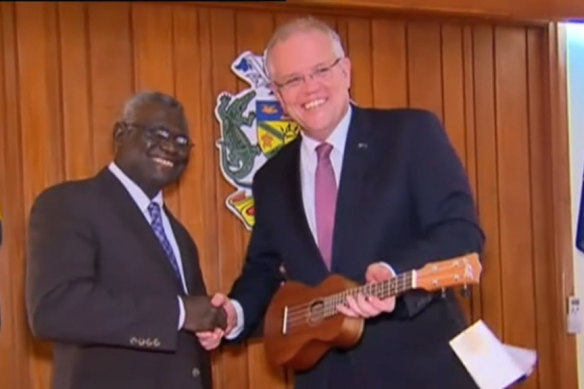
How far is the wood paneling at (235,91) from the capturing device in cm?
246

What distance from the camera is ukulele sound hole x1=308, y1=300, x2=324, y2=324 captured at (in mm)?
2104

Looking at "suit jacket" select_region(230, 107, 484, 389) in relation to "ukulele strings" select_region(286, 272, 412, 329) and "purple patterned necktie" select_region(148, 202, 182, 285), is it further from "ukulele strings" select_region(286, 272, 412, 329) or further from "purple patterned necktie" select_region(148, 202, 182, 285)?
"purple patterned necktie" select_region(148, 202, 182, 285)

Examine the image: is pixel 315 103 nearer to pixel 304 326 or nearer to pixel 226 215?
pixel 304 326

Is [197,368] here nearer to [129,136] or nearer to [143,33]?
[129,136]

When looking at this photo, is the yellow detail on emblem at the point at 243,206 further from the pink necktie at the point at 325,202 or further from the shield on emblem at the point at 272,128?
the pink necktie at the point at 325,202

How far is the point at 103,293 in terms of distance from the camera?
77.9 inches

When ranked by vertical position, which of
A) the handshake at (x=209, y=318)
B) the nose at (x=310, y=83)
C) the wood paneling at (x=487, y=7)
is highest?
the wood paneling at (x=487, y=7)

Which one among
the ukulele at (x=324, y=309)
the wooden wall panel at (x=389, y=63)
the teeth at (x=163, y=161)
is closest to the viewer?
the ukulele at (x=324, y=309)

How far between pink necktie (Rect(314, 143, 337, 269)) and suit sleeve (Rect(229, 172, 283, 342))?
20 cm

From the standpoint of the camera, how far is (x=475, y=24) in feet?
10.2

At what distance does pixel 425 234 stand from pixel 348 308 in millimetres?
268

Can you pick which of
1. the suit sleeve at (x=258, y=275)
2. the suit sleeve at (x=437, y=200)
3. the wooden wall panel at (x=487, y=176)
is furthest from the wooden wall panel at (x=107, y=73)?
the wooden wall panel at (x=487, y=176)

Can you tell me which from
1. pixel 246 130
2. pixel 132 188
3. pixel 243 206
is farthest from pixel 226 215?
pixel 132 188

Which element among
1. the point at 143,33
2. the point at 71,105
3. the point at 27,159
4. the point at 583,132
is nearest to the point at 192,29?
the point at 143,33
